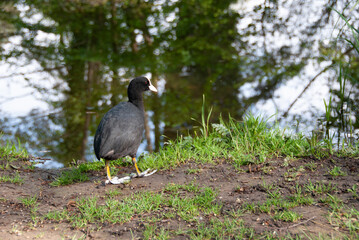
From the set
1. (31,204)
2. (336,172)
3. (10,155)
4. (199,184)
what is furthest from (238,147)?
(10,155)

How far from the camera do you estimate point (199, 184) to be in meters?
4.04

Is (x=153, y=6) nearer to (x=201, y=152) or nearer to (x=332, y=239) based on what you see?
(x=201, y=152)

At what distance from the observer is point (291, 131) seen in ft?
17.0

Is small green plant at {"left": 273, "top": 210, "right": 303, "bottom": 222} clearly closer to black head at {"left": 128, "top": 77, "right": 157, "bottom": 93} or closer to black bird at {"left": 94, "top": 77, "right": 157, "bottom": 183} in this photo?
black bird at {"left": 94, "top": 77, "right": 157, "bottom": 183}

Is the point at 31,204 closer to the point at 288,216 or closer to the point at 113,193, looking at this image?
the point at 113,193

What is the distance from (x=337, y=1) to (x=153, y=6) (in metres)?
8.33

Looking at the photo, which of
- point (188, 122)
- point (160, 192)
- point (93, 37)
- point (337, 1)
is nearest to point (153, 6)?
point (93, 37)

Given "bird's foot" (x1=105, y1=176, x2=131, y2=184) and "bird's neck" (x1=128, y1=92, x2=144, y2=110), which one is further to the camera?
"bird's neck" (x1=128, y1=92, x2=144, y2=110)

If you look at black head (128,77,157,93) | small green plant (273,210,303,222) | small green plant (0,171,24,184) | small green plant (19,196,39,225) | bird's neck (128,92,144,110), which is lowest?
small green plant (19,196,39,225)

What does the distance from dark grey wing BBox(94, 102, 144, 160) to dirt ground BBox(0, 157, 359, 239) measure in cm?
43

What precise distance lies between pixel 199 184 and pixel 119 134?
45.2 inches

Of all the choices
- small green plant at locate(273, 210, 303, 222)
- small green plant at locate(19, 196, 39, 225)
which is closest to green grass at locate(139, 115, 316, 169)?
small green plant at locate(273, 210, 303, 222)

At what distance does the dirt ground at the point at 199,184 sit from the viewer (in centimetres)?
304

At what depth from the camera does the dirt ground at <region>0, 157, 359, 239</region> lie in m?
3.04
